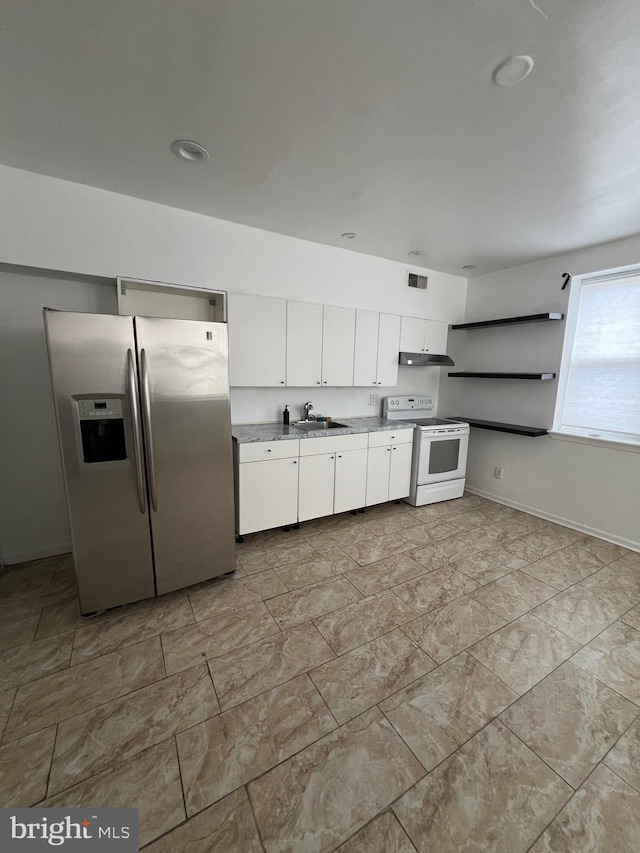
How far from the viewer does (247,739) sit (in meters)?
1.38

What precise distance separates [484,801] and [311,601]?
1.21 meters

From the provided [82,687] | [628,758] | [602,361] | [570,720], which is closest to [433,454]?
[602,361]

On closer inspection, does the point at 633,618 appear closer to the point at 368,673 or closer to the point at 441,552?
the point at 441,552

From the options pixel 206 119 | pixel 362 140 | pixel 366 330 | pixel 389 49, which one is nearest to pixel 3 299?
pixel 206 119

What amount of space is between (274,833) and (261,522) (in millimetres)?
1878

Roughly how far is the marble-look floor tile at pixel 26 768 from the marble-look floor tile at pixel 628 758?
2195mm

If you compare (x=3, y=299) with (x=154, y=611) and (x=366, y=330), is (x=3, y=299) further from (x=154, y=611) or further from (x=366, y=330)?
(x=366, y=330)

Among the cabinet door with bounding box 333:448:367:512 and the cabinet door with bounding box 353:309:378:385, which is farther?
the cabinet door with bounding box 353:309:378:385

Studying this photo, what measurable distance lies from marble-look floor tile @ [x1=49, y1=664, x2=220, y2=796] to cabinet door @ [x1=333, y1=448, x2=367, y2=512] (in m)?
1.87

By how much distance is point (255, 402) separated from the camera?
3.29 metres

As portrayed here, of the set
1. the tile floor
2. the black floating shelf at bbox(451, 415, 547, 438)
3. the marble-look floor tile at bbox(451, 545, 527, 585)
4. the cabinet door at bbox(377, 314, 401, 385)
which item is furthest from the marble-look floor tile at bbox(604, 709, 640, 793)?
the cabinet door at bbox(377, 314, 401, 385)

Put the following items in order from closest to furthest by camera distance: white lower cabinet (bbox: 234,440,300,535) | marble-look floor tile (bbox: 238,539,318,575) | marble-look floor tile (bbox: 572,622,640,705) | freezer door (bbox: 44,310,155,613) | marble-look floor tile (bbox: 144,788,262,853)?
marble-look floor tile (bbox: 144,788,262,853) → marble-look floor tile (bbox: 572,622,640,705) → freezer door (bbox: 44,310,155,613) → marble-look floor tile (bbox: 238,539,318,575) → white lower cabinet (bbox: 234,440,300,535)

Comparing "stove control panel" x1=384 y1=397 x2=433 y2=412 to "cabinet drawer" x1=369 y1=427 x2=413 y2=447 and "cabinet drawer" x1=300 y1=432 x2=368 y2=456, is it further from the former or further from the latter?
"cabinet drawer" x1=300 y1=432 x2=368 y2=456

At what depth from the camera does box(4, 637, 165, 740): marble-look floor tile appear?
4.72ft
